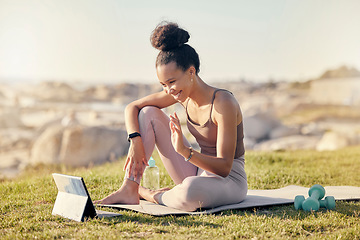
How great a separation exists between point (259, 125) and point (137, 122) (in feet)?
54.6

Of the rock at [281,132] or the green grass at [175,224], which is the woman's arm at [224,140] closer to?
the green grass at [175,224]

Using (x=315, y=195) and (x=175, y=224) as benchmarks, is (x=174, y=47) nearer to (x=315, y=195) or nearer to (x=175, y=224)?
(x=175, y=224)

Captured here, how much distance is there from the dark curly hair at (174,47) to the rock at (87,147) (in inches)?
264

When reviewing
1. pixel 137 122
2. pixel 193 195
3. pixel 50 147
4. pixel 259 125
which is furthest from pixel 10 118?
pixel 193 195

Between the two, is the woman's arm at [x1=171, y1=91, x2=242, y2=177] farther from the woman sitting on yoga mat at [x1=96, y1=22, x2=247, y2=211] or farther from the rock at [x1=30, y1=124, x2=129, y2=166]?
the rock at [x1=30, y1=124, x2=129, y2=166]

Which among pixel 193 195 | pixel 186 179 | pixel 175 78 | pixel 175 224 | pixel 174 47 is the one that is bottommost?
pixel 175 224

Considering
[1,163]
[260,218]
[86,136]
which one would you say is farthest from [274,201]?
[1,163]

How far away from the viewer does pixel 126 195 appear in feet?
11.8

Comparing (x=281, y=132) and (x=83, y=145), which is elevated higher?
(x=83, y=145)

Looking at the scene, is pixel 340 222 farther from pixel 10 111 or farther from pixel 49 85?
pixel 49 85

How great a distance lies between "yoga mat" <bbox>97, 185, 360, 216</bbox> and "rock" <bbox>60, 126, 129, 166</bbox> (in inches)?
234

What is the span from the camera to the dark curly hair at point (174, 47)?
3160 millimetres

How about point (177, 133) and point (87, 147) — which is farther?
point (87, 147)

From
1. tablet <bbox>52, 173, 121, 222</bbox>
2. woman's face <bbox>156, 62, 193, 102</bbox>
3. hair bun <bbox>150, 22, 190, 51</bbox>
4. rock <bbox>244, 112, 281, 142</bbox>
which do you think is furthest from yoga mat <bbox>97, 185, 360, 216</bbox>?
rock <bbox>244, 112, 281, 142</bbox>
